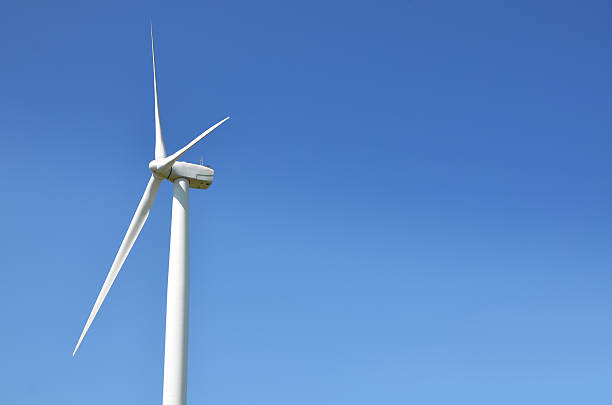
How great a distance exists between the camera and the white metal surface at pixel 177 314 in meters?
28.6

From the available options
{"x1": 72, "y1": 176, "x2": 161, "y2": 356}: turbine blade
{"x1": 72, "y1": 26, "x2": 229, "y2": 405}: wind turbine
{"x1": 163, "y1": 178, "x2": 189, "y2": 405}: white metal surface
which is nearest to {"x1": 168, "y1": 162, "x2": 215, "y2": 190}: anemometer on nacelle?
{"x1": 72, "y1": 26, "x2": 229, "y2": 405}: wind turbine

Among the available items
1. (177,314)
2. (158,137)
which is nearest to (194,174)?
(158,137)

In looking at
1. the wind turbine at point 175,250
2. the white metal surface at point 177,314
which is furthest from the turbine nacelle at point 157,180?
the white metal surface at point 177,314

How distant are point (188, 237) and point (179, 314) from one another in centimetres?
461

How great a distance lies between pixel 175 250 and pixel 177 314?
3558 mm

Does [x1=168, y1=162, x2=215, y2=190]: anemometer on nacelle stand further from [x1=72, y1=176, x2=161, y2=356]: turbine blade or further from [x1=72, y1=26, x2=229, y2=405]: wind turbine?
[x1=72, y1=176, x2=161, y2=356]: turbine blade

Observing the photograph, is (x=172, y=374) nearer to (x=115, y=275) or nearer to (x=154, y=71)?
(x=115, y=275)

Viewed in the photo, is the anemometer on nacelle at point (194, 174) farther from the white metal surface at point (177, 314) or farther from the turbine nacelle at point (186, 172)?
the white metal surface at point (177, 314)

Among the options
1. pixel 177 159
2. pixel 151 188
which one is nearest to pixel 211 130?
pixel 177 159

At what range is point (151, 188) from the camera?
34.6 meters

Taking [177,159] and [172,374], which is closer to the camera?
[172,374]

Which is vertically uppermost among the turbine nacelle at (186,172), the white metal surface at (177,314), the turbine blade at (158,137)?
the turbine blade at (158,137)

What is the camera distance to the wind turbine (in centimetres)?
2891

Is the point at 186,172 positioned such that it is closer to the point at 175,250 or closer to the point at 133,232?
the point at 133,232
